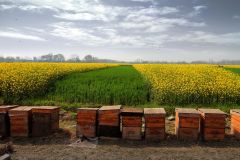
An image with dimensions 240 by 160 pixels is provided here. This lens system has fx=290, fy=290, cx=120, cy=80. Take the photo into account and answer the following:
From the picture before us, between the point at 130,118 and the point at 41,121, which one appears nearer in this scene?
the point at 130,118

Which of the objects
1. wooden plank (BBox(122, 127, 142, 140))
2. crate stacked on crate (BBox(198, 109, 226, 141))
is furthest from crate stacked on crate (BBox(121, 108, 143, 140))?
crate stacked on crate (BBox(198, 109, 226, 141))

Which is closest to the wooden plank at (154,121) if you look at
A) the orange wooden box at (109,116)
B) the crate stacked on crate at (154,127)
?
the crate stacked on crate at (154,127)

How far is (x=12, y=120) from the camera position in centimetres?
930

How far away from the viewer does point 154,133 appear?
8.97 metres

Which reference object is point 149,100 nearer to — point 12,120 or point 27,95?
point 27,95

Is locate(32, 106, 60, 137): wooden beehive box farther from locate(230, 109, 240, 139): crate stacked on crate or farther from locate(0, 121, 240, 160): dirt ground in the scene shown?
locate(230, 109, 240, 139): crate stacked on crate

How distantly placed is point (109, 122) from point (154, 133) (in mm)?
1438

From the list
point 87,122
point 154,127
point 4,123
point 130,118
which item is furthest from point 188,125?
point 4,123

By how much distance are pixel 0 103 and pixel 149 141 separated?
9.80 meters

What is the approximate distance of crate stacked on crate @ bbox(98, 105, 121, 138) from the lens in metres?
9.06

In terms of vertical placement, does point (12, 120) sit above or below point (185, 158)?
above

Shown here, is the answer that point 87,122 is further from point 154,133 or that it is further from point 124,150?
point 154,133

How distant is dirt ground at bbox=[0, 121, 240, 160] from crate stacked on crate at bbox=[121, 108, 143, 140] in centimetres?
24

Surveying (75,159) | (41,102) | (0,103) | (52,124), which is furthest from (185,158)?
(0,103)
